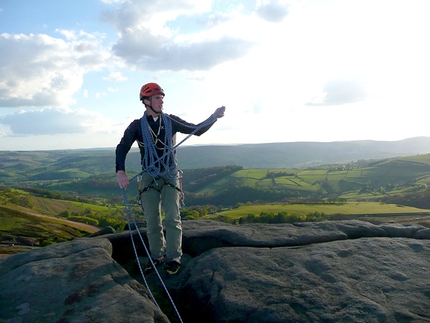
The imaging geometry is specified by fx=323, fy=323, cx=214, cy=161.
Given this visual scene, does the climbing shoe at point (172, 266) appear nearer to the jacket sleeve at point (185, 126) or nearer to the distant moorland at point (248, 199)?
the jacket sleeve at point (185, 126)

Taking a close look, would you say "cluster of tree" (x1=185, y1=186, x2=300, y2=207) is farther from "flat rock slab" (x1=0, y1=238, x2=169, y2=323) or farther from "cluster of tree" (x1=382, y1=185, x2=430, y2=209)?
"flat rock slab" (x1=0, y1=238, x2=169, y2=323)

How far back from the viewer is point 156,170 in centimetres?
836

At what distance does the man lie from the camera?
8195 millimetres

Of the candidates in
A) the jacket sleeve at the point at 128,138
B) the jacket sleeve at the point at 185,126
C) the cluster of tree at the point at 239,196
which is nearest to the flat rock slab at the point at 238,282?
the jacket sleeve at the point at 128,138

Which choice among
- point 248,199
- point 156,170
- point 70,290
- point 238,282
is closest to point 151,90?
point 156,170

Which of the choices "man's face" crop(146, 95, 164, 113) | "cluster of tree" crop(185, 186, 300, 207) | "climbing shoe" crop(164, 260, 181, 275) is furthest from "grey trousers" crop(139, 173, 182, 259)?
"cluster of tree" crop(185, 186, 300, 207)

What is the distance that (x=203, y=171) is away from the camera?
19162 cm

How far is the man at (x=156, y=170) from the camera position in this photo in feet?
26.9

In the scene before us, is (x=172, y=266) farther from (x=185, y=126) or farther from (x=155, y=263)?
(x=185, y=126)

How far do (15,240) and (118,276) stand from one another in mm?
53070

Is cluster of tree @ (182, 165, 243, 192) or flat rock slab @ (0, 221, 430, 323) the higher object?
flat rock slab @ (0, 221, 430, 323)

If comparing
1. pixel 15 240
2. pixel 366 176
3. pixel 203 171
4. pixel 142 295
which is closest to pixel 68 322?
pixel 142 295

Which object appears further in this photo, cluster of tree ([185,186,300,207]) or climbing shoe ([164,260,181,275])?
cluster of tree ([185,186,300,207])

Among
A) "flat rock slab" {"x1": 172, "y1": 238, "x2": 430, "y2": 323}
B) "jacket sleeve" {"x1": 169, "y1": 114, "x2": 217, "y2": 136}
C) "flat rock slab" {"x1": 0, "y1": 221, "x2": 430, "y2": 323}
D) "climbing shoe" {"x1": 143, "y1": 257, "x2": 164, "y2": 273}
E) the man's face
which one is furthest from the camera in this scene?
"jacket sleeve" {"x1": 169, "y1": 114, "x2": 217, "y2": 136}
